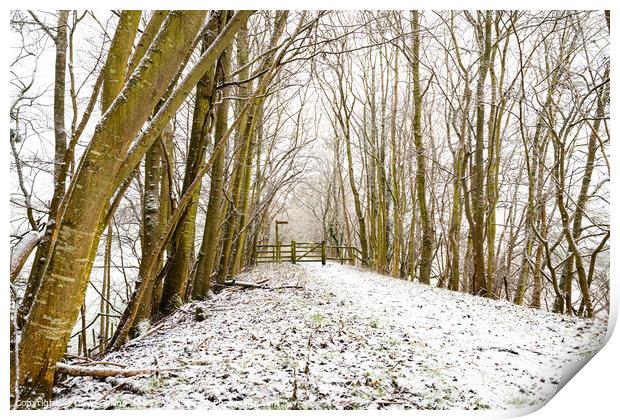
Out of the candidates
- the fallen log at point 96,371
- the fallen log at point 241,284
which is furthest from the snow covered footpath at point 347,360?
the fallen log at point 241,284

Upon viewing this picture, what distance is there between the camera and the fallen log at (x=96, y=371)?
1.83 meters

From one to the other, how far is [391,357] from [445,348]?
0.43 metres

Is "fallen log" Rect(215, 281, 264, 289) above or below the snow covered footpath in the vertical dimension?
above

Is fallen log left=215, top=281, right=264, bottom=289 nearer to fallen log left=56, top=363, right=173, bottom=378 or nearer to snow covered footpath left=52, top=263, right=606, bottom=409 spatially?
snow covered footpath left=52, top=263, right=606, bottom=409

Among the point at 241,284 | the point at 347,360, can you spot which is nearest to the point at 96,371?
the point at 347,360

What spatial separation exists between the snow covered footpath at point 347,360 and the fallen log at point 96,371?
4 cm

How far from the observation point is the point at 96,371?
6.38 ft

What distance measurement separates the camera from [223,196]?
4273 millimetres

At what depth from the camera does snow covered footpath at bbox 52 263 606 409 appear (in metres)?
1.92

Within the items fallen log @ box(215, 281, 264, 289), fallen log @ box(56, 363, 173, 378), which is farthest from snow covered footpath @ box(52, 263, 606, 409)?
fallen log @ box(215, 281, 264, 289)

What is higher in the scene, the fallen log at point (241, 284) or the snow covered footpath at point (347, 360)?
the fallen log at point (241, 284)

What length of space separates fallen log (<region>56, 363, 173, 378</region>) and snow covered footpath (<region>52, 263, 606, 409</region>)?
38mm

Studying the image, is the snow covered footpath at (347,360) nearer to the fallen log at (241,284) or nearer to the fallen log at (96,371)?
the fallen log at (96,371)

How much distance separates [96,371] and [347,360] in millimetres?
1401
